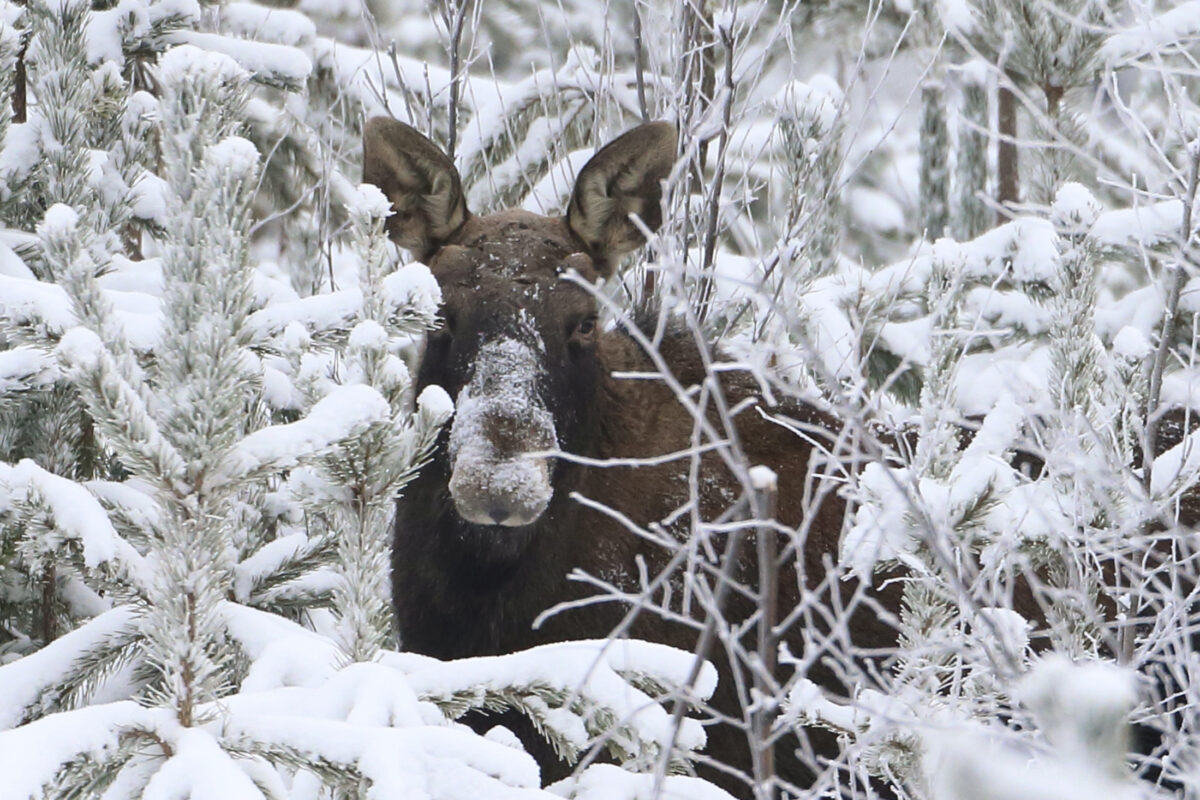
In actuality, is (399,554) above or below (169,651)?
below

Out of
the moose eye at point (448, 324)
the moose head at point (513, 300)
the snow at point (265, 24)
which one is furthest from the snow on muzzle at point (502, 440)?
the snow at point (265, 24)

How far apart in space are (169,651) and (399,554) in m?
2.03

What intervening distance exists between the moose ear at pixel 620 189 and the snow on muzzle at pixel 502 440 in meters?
0.82

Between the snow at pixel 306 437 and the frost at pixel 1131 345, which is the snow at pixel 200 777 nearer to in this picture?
the snow at pixel 306 437

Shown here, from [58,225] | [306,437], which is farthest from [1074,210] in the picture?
[58,225]

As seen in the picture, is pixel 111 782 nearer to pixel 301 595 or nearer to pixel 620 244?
pixel 301 595

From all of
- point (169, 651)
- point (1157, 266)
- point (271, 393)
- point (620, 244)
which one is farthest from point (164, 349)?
point (1157, 266)

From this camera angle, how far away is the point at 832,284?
6.72 meters

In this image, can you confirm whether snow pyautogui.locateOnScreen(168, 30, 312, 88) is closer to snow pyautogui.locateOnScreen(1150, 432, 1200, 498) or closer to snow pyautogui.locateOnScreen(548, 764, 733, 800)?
snow pyautogui.locateOnScreen(548, 764, 733, 800)

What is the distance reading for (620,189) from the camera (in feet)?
16.3

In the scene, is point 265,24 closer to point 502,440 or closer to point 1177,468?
point 502,440

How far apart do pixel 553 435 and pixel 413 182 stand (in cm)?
130

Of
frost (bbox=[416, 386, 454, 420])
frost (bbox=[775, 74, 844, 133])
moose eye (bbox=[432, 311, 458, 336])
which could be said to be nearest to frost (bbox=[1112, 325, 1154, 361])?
frost (bbox=[416, 386, 454, 420])

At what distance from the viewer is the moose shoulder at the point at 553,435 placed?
4348 millimetres
